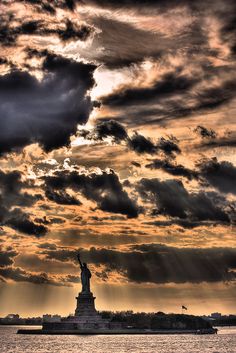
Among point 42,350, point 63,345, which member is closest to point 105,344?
point 63,345

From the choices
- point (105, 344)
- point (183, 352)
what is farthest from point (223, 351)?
point (105, 344)

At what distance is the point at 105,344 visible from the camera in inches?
7269

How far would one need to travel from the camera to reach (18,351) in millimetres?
164500

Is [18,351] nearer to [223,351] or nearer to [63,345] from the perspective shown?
[63,345]

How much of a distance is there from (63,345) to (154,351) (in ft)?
93.5

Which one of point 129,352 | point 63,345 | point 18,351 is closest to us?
point 129,352

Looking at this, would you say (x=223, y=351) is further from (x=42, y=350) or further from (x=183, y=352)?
(x=42, y=350)

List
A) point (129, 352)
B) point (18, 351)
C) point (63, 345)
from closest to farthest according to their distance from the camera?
1. point (129, 352)
2. point (18, 351)
3. point (63, 345)

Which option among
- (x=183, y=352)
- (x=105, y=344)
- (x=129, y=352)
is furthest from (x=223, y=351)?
(x=105, y=344)

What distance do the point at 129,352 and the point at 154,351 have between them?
26.3 ft

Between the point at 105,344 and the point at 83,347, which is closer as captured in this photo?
the point at 83,347

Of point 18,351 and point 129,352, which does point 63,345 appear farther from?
point 129,352

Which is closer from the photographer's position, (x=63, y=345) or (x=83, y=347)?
(x=83, y=347)

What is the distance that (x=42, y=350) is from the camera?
165 metres
